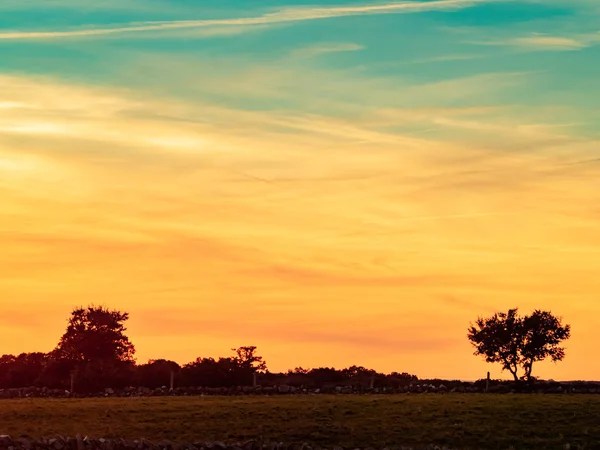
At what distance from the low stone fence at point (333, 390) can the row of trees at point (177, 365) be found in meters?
6.55

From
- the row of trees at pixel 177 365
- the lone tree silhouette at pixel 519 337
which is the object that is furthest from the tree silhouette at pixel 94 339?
the lone tree silhouette at pixel 519 337

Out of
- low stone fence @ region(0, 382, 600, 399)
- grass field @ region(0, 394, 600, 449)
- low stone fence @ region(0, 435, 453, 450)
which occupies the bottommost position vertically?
low stone fence @ region(0, 435, 453, 450)

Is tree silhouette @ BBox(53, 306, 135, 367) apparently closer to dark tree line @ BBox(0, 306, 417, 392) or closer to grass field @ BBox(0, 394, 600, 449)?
dark tree line @ BBox(0, 306, 417, 392)

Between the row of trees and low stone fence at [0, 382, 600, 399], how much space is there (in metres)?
6.55

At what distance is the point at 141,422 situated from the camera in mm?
69125

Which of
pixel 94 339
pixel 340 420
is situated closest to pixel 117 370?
pixel 94 339

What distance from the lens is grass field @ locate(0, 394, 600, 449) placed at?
62.8 metres

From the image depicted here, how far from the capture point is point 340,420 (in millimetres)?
68625

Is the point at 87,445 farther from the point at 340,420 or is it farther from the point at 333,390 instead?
the point at 333,390

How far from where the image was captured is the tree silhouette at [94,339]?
128 meters

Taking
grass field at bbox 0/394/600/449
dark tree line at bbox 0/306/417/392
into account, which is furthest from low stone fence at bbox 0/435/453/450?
dark tree line at bbox 0/306/417/392

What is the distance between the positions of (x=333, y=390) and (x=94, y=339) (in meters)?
43.4

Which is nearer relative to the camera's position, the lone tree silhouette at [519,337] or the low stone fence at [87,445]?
the low stone fence at [87,445]

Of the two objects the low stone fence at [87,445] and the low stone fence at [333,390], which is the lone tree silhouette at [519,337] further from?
the low stone fence at [87,445]
